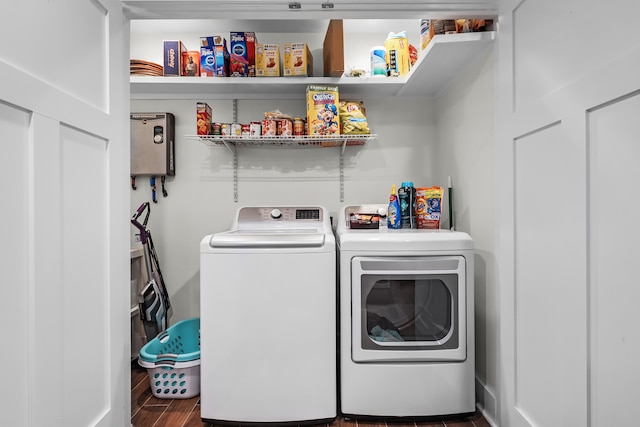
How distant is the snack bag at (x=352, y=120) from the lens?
7.48ft

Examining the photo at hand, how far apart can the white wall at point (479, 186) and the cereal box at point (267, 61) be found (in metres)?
1.09

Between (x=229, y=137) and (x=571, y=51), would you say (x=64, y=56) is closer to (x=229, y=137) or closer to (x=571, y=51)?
(x=229, y=137)

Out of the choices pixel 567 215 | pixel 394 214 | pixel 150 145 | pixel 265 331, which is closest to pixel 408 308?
pixel 394 214

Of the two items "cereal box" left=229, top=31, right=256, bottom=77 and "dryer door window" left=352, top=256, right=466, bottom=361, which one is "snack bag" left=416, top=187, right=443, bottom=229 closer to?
"dryer door window" left=352, top=256, right=466, bottom=361

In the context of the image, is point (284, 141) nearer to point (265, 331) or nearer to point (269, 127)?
point (269, 127)

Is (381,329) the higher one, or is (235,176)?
(235,176)

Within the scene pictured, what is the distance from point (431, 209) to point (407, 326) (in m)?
0.68

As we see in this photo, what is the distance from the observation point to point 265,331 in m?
1.72

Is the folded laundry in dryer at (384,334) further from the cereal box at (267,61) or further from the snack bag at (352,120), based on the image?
the cereal box at (267,61)

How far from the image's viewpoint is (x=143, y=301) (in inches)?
89.2

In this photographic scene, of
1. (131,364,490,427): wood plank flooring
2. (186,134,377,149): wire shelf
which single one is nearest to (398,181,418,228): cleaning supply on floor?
(186,134,377,149): wire shelf

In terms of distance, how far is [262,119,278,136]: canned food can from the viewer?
227 centimetres

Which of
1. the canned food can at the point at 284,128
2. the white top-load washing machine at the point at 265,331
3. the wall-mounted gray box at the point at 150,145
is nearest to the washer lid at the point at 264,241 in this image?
the white top-load washing machine at the point at 265,331

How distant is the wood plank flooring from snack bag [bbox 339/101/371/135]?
5.17ft
